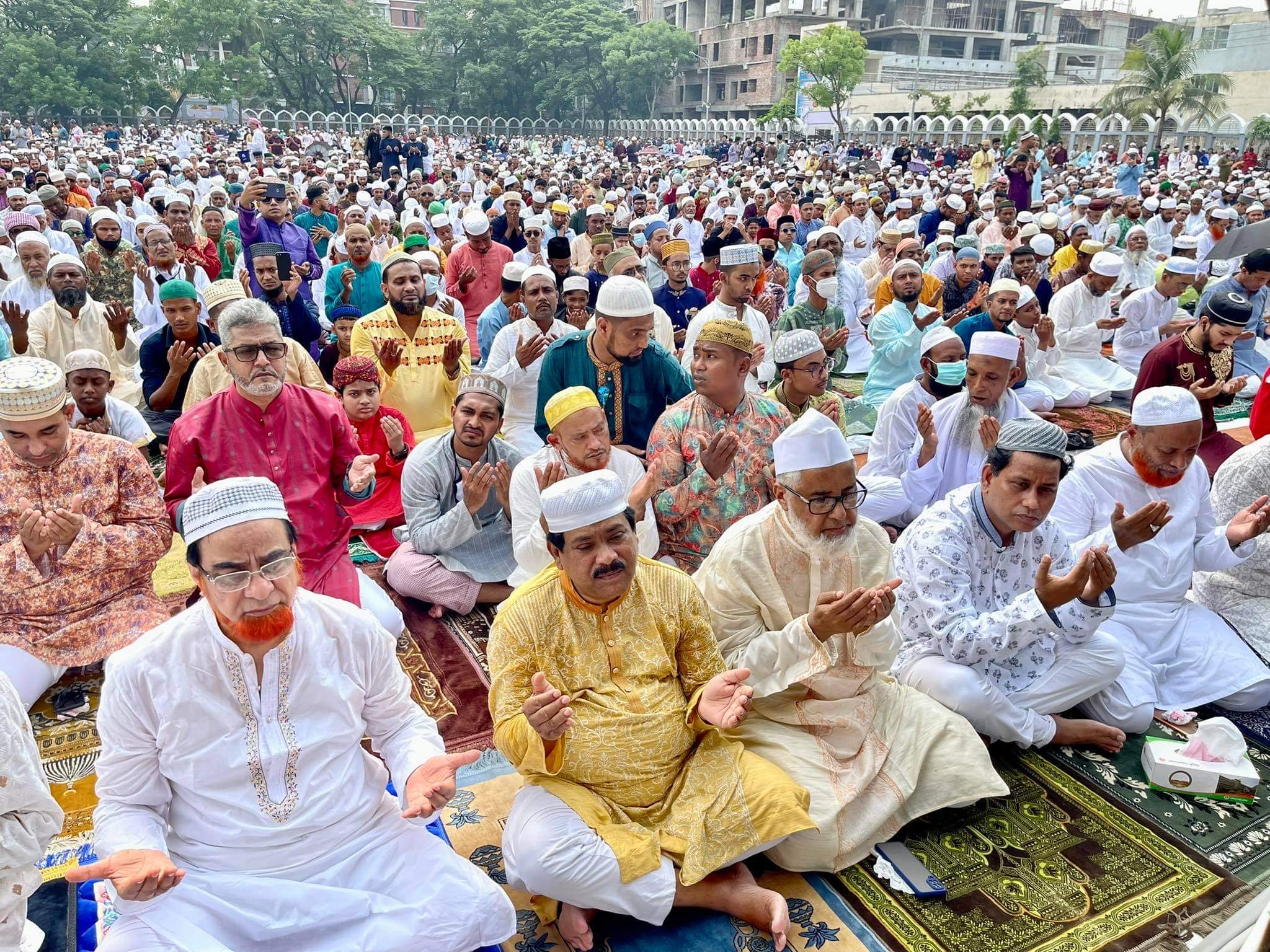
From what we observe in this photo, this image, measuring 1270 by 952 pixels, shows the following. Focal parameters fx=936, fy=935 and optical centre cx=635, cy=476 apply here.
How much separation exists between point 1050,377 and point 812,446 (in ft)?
18.0

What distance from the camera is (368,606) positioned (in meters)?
3.62

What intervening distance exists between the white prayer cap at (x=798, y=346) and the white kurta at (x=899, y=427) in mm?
818

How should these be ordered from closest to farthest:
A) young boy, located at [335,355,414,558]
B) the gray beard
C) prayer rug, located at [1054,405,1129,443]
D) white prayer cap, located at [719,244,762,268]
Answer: the gray beard → young boy, located at [335,355,414,558] → white prayer cap, located at [719,244,762,268] → prayer rug, located at [1054,405,1129,443]

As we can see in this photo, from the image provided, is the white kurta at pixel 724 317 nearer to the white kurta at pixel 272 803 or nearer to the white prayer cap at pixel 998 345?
the white prayer cap at pixel 998 345

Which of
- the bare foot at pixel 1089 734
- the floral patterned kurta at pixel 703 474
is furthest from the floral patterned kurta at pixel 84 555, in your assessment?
the bare foot at pixel 1089 734

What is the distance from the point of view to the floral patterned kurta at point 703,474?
141 inches

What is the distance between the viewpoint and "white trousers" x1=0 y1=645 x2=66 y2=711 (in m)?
3.12

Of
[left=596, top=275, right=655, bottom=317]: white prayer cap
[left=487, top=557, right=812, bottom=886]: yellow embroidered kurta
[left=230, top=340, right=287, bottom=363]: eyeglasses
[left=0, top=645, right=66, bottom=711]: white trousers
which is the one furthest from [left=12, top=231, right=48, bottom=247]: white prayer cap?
[left=487, top=557, right=812, bottom=886]: yellow embroidered kurta

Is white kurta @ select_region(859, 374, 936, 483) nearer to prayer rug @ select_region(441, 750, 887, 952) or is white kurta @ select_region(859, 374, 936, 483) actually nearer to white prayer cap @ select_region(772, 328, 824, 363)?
white prayer cap @ select_region(772, 328, 824, 363)

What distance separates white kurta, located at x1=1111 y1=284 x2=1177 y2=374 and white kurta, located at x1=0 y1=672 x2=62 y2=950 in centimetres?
784

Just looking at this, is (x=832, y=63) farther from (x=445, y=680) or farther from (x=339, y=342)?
(x=445, y=680)

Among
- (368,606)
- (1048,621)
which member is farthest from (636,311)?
(1048,621)

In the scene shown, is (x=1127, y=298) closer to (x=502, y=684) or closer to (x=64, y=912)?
(x=502, y=684)

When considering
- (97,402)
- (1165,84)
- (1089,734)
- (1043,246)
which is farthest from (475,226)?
(1165,84)
